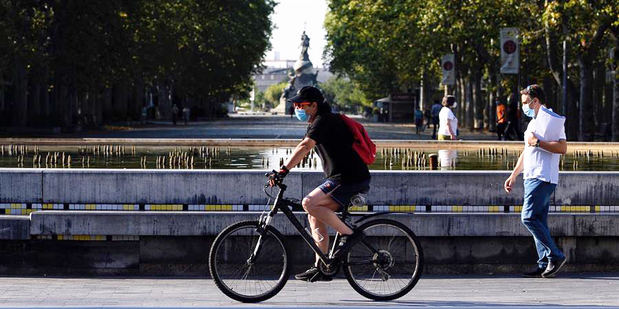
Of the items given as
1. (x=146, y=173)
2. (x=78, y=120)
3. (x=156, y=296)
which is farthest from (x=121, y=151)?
(x=78, y=120)

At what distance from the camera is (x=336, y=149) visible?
1050 cm

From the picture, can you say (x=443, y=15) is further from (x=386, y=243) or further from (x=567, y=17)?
(x=386, y=243)

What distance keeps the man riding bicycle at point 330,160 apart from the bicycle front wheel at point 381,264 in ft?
0.37

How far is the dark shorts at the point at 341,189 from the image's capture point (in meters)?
10.5

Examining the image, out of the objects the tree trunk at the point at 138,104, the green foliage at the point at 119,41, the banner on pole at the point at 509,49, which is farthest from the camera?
the tree trunk at the point at 138,104

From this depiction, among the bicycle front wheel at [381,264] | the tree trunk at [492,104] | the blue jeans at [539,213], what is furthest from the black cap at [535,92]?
the tree trunk at [492,104]

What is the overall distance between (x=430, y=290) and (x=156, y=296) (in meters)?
2.49

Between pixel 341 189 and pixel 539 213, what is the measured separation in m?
2.48

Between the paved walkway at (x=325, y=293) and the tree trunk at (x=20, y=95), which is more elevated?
the tree trunk at (x=20, y=95)

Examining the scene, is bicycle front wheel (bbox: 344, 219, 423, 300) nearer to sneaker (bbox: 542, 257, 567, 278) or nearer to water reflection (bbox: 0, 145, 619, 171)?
sneaker (bbox: 542, 257, 567, 278)

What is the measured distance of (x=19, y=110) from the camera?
6191 cm

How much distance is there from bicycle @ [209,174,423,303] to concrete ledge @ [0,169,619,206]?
2279mm

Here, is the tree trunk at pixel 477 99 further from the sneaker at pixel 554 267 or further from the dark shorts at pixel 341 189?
the dark shorts at pixel 341 189

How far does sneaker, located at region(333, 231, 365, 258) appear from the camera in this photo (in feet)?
35.1
